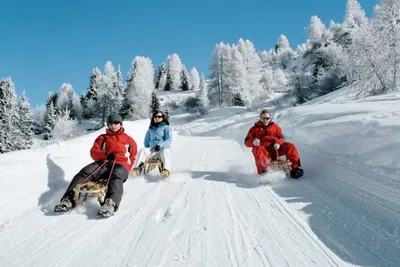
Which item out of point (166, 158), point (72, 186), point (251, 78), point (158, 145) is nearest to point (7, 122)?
point (158, 145)

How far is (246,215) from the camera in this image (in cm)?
381

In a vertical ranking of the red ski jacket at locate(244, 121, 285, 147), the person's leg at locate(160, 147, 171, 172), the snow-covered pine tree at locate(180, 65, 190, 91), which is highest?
the snow-covered pine tree at locate(180, 65, 190, 91)

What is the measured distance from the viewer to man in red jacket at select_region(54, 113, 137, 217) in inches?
161

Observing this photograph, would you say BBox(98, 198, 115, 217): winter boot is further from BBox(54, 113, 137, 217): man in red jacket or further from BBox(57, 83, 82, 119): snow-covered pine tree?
BBox(57, 83, 82, 119): snow-covered pine tree

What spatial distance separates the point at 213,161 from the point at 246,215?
4.69 m

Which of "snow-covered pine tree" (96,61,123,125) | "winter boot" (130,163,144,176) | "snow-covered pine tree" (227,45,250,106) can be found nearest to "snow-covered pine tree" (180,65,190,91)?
"snow-covered pine tree" (227,45,250,106)

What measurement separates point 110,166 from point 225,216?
84.6 inches

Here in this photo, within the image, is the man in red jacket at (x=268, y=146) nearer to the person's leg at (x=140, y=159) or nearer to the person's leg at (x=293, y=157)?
the person's leg at (x=293, y=157)

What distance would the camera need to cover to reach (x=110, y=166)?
495 cm

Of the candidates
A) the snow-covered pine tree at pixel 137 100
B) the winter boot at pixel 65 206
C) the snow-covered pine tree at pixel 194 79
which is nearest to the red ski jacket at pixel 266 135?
the winter boot at pixel 65 206

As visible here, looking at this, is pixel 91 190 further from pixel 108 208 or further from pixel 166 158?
pixel 166 158

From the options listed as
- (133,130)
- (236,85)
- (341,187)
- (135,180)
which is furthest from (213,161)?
(236,85)

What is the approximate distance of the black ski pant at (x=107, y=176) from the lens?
4.24 meters

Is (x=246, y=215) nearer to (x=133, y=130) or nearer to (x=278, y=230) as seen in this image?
(x=278, y=230)
